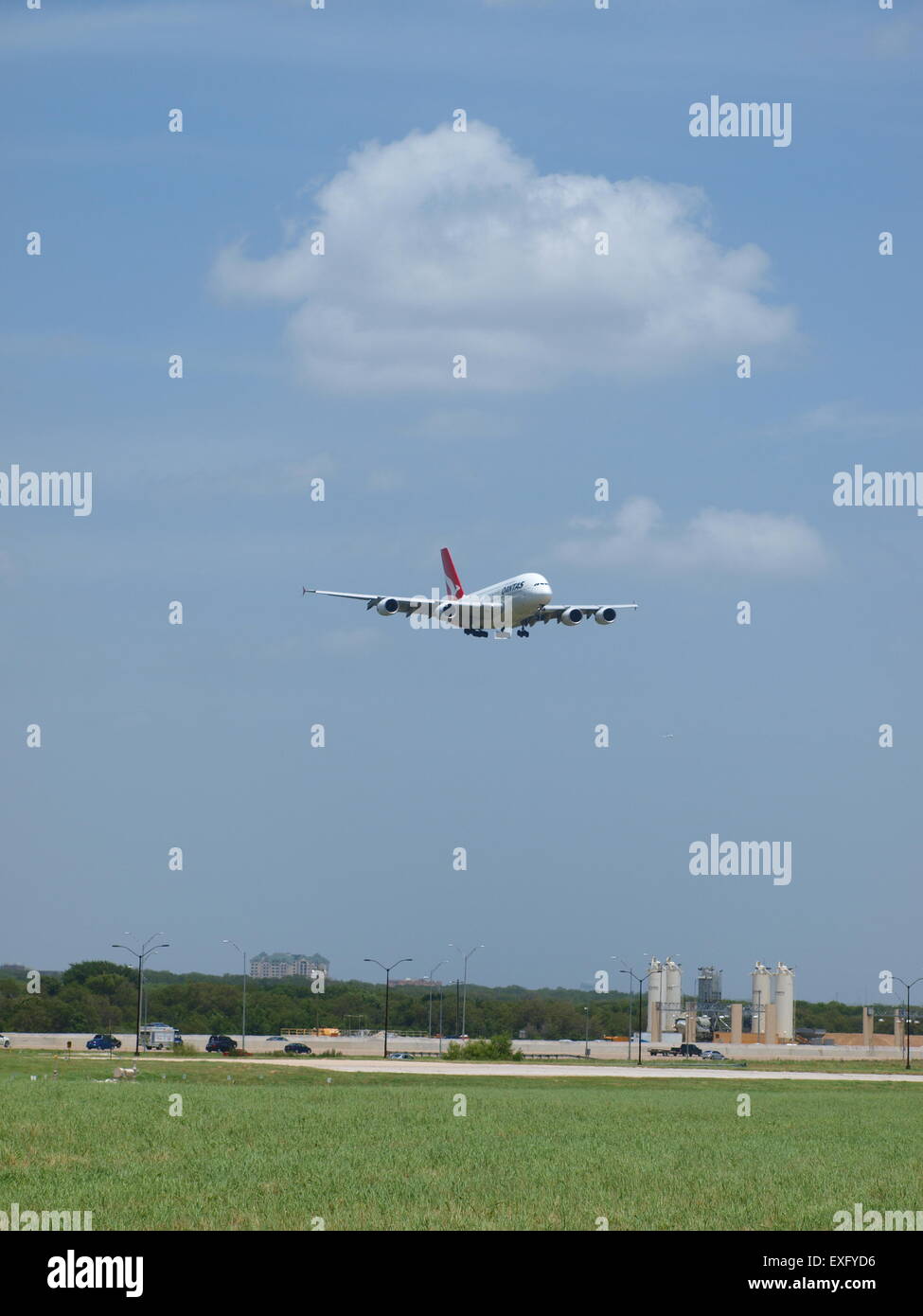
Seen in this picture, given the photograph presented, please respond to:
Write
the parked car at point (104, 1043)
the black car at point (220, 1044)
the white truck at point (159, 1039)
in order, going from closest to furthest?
the black car at point (220, 1044) → the parked car at point (104, 1043) → the white truck at point (159, 1039)

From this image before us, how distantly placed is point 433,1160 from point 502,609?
1934 inches

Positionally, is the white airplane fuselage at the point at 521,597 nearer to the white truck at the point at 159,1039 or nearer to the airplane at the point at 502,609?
the airplane at the point at 502,609

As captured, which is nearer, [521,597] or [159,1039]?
[521,597]

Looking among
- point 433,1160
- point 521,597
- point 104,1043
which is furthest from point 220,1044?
point 433,1160

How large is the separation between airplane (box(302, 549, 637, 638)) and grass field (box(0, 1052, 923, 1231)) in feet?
92.0

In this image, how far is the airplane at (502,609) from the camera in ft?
268

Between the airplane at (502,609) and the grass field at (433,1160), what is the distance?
A: 28041 millimetres

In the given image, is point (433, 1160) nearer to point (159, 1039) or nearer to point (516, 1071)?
point (516, 1071)

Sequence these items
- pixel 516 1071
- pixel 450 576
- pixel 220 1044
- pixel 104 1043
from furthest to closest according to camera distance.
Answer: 1. pixel 104 1043
2. pixel 220 1044
3. pixel 450 576
4. pixel 516 1071

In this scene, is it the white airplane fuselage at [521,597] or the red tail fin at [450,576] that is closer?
the white airplane fuselage at [521,597]

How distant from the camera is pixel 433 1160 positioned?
34.8 meters

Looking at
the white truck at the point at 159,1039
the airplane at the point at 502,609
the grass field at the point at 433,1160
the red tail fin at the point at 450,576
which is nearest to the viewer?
the grass field at the point at 433,1160

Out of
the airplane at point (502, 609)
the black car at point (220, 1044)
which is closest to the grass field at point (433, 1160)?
the airplane at point (502, 609)
